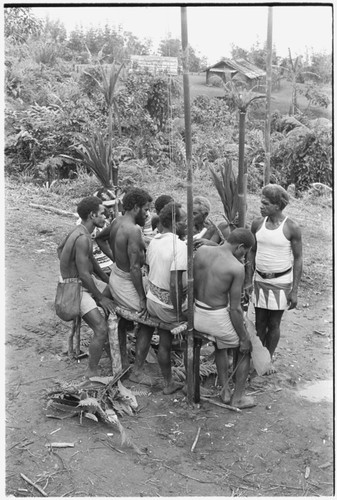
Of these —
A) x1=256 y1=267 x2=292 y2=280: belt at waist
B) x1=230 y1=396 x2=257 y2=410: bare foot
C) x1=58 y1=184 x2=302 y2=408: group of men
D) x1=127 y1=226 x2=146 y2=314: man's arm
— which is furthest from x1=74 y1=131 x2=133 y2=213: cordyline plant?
x1=230 y1=396 x2=257 y2=410: bare foot

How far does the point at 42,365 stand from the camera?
189 inches

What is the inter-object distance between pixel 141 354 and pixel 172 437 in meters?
0.91

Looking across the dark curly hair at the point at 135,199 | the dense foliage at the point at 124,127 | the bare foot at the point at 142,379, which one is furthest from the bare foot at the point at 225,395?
the dense foliage at the point at 124,127

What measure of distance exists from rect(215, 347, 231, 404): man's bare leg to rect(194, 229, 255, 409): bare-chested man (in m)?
0.01

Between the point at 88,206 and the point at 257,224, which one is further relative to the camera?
the point at 257,224

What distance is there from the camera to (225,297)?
4121 millimetres

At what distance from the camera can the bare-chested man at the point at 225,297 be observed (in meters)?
4.01

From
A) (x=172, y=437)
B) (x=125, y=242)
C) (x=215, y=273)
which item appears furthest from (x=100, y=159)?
(x=172, y=437)

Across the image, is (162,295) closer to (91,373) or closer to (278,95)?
(91,373)

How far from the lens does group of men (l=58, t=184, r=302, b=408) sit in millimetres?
4113

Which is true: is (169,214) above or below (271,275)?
above

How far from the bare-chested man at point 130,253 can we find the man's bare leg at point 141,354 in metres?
0.01

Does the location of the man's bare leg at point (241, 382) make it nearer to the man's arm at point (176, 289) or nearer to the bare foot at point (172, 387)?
the bare foot at point (172, 387)

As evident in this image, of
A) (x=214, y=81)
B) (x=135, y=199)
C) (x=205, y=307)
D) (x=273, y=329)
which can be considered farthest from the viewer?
(x=214, y=81)
